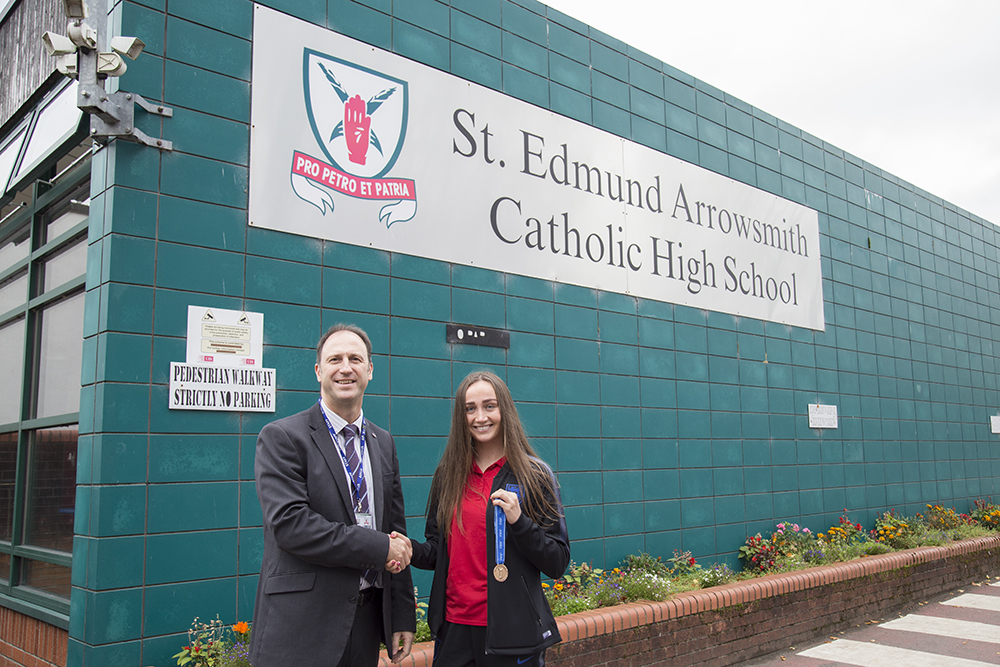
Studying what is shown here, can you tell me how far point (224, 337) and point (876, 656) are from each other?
5746 mm

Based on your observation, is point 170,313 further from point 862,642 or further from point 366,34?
point 862,642

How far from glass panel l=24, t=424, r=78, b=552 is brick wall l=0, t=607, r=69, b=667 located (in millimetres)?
467

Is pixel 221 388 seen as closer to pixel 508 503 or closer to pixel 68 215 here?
pixel 68 215

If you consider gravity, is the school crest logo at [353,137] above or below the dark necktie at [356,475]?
above

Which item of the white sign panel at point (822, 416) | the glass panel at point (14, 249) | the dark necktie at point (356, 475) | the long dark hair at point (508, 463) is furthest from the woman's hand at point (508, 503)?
the white sign panel at point (822, 416)

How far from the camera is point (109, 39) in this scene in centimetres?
450

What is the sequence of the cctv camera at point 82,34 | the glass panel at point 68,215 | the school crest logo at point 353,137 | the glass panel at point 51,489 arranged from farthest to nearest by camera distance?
the school crest logo at point 353,137, the glass panel at point 68,215, the glass panel at point 51,489, the cctv camera at point 82,34

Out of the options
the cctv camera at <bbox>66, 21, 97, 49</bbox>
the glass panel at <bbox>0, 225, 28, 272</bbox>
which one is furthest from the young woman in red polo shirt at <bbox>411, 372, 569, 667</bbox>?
the glass panel at <bbox>0, 225, 28, 272</bbox>

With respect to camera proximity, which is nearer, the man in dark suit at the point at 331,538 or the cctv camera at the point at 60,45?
the man in dark suit at the point at 331,538

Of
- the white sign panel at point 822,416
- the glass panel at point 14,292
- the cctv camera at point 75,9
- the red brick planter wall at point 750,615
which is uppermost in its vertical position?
the cctv camera at point 75,9

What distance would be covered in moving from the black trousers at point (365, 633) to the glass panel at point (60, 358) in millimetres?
2831

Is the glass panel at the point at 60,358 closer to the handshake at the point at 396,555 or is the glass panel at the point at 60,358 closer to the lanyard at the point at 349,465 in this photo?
the lanyard at the point at 349,465

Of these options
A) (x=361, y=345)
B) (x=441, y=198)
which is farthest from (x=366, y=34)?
(x=361, y=345)

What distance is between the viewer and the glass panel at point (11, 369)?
5.56m
